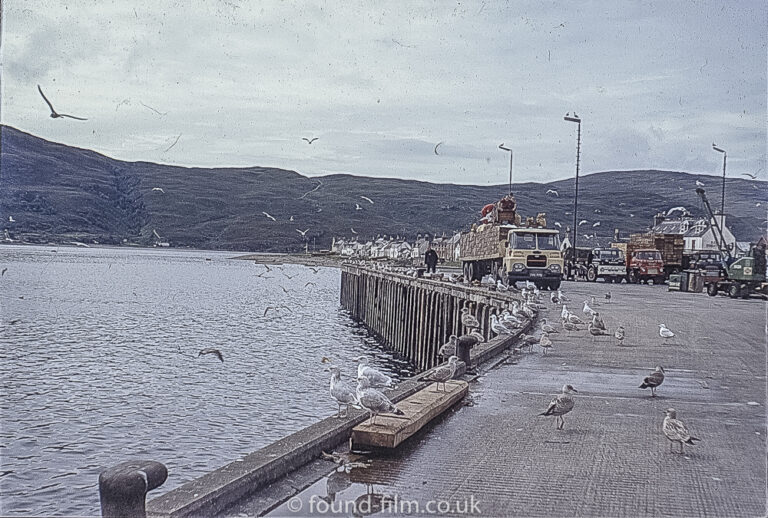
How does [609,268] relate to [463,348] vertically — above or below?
above

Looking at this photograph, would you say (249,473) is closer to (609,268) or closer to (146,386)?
(146,386)

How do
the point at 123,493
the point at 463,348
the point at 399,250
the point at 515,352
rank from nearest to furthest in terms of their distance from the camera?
the point at 123,493
the point at 463,348
the point at 515,352
the point at 399,250

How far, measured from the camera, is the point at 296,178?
7274 inches

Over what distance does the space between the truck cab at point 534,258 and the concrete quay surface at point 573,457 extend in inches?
948

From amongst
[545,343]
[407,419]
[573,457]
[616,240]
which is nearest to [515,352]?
[545,343]

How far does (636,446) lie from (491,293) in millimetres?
21528

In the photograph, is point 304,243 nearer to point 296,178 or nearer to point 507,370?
point 296,178

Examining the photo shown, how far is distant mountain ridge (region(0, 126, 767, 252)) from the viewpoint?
11944 cm

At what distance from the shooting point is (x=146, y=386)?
84.3 ft

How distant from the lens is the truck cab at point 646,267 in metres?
59.2

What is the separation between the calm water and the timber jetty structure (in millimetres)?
1373

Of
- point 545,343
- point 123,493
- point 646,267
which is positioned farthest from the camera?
point 646,267

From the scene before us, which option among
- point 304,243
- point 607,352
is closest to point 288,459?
point 607,352

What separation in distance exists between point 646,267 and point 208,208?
11548 cm
